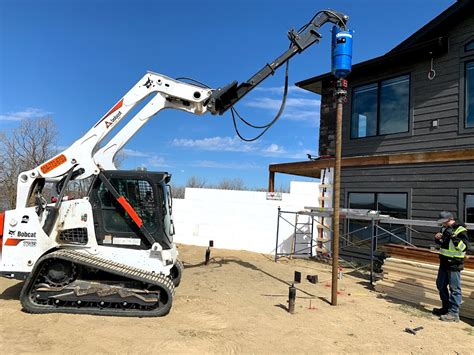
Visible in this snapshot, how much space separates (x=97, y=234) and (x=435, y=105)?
939cm

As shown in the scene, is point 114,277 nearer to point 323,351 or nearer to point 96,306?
point 96,306

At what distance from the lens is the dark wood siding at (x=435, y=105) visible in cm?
1070

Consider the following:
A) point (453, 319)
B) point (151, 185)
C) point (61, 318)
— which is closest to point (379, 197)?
point (453, 319)

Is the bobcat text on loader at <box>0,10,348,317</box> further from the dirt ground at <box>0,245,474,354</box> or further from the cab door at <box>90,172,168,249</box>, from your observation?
the dirt ground at <box>0,245,474,354</box>

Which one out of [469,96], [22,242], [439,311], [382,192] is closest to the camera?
[22,242]

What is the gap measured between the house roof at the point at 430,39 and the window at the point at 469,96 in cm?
94

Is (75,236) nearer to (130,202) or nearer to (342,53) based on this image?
(130,202)

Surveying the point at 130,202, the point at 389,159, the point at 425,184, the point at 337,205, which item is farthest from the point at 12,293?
the point at 425,184

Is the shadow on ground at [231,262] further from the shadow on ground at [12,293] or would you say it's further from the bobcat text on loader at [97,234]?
the shadow on ground at [12,293]

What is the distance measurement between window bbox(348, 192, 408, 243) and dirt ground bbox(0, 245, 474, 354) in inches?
136

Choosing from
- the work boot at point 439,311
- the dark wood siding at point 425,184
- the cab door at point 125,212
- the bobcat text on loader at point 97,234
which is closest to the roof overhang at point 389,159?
the dark wood siding at point 425,184

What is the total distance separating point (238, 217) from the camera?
1639 centimetres

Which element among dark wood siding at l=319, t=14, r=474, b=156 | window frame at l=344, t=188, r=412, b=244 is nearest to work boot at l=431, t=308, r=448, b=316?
window frame at l=344, t=188, r=412, b=244

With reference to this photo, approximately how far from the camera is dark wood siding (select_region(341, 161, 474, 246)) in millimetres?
10266
